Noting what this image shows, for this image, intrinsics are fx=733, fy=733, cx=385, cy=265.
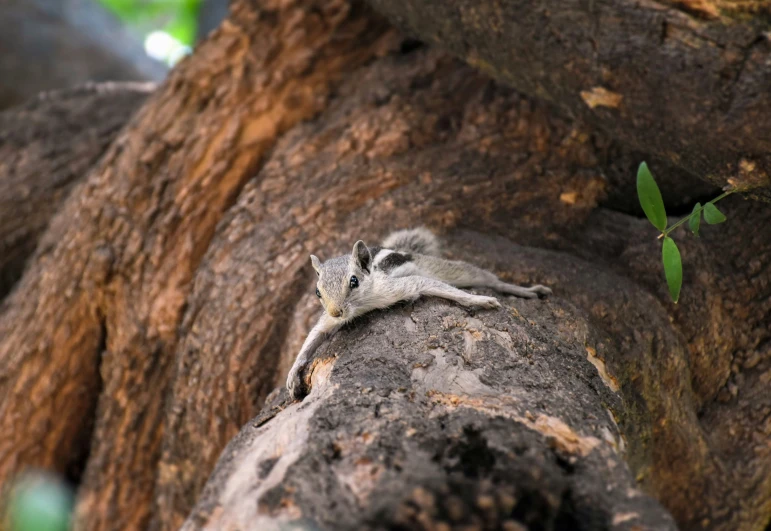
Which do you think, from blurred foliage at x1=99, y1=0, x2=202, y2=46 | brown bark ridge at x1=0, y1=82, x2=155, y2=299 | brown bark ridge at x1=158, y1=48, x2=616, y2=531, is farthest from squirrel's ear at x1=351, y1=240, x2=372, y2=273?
blurred foliage at x1=99, y1=0, x2=202, y2=46

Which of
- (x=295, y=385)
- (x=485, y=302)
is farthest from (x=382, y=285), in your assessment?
(x=295, y=385)

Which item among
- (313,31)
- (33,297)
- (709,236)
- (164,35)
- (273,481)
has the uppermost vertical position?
(164,35)

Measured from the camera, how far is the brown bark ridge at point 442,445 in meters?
1.66

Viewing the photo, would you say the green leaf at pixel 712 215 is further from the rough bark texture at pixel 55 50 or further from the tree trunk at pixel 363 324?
the rough bark texture at pixel 55 50

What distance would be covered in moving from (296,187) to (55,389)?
1758mm

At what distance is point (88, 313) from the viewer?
13.6ft

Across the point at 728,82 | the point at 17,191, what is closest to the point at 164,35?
the point at 17,191

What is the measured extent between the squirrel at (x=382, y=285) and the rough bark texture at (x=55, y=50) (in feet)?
16.4

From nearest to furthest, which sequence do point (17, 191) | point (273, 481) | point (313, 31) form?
point (273, 481) < point (313, 31) < point (17, 191)

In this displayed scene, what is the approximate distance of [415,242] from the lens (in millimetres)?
3381

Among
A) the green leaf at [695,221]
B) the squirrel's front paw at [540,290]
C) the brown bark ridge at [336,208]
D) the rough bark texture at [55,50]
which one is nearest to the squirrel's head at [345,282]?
the brown bark ridge at [336,208]

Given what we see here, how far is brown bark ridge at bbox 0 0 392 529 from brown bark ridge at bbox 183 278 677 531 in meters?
1.76

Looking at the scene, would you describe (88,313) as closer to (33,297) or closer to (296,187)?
(33,297)

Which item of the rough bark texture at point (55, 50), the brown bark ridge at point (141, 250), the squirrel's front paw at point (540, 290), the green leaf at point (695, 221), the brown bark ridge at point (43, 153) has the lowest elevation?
the green leaf at point (695, 221)
